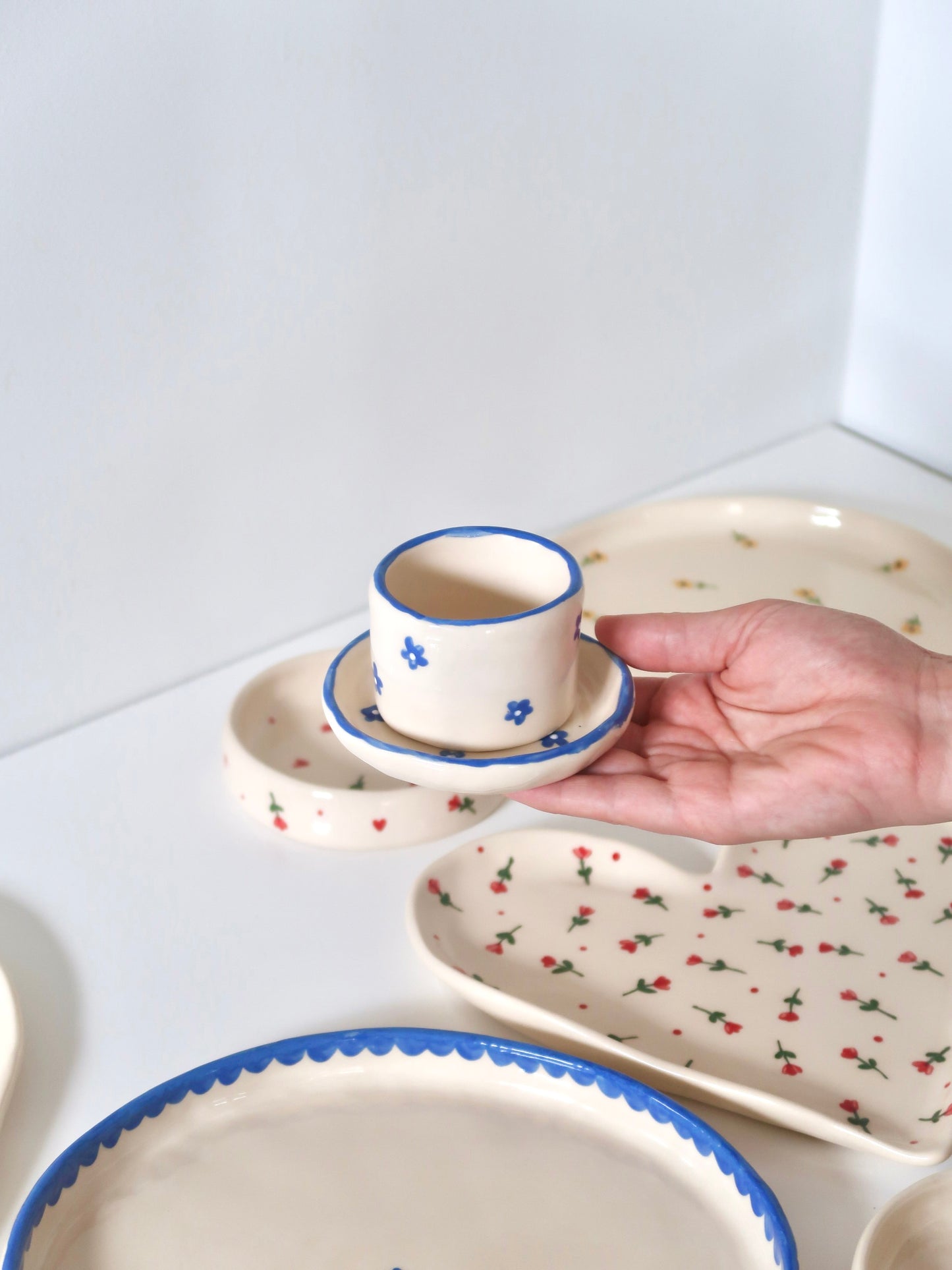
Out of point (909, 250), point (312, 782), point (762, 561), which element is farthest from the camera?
point (909, 250)

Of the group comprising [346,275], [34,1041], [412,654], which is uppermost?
[346,275]

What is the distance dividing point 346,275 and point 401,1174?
693 mm

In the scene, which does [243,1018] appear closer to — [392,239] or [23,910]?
[23,910]

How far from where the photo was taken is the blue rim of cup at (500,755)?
2.26 ft

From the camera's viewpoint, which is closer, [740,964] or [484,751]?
[484,751]

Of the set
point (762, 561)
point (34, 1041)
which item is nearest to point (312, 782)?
point (34, 1041)

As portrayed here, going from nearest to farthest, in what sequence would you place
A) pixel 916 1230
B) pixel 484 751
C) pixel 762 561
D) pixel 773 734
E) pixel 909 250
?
pixel 916 1230
pixel 484 751
pixel 773 734
pixel 762 561
pixel 909 250

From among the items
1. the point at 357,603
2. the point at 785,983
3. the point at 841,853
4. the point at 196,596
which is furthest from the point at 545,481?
the point at 785,983

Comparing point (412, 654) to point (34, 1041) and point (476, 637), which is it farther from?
point (34, 1041)

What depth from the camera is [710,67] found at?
1.22m

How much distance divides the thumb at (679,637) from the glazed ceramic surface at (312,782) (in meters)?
0.17

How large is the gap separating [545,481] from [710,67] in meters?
0.42

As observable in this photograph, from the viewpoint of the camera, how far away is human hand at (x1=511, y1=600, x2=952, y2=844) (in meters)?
0.77

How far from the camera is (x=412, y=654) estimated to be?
0.69m
